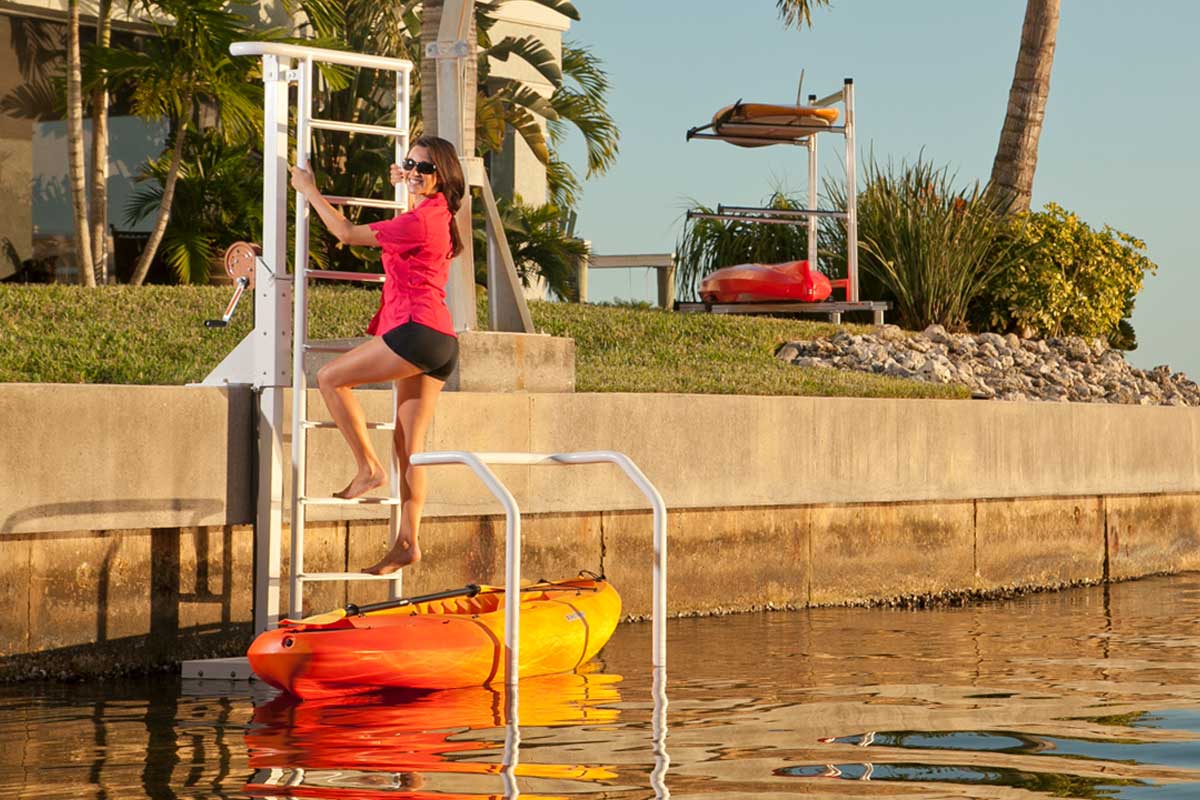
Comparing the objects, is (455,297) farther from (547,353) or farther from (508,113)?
(508,113)

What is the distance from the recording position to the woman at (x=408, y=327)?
9.14 meters

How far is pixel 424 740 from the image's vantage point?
284 inches

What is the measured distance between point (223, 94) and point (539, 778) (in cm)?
1328

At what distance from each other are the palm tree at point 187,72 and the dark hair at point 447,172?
9326 millimetres

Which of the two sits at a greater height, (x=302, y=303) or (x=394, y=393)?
(x=302, y=303)

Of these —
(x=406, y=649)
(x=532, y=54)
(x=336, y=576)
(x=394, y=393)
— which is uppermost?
(x=532, y=54)

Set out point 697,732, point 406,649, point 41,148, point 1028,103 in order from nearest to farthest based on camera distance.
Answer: point 697,732 → point 406,649 → point 41,148 → point 1028,103

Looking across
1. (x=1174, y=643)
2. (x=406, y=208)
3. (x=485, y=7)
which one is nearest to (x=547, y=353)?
(x=406, y=208)

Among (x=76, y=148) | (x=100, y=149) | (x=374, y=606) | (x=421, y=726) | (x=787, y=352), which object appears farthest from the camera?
(x=100, y=149)

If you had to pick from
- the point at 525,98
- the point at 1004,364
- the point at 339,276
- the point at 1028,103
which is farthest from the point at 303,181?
the point at 525,98

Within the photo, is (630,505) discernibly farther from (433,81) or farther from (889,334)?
(889,334)

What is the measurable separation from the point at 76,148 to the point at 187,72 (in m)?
1.42

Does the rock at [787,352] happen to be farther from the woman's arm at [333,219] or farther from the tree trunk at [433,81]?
the woman's arm at [333,219]

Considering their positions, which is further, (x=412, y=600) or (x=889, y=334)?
(x=889, y=334)
